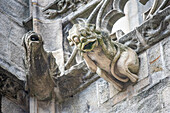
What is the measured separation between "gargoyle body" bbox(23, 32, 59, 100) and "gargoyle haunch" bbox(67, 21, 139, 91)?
64cm

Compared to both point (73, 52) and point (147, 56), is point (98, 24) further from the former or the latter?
point (147, 56)

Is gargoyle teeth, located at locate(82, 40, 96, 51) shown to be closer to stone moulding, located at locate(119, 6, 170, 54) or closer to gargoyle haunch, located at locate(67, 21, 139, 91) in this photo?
gargoyle haunch, located at locate(67, 21, 139, 91)

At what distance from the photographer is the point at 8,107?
7.75m

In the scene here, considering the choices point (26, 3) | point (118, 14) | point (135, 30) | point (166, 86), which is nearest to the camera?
point (166, 86)

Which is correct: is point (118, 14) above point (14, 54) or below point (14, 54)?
above

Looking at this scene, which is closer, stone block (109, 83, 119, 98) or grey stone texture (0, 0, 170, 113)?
grey stone texture (0, 0, 170, 113)

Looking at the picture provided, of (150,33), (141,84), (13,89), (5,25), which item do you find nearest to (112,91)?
(141,84)

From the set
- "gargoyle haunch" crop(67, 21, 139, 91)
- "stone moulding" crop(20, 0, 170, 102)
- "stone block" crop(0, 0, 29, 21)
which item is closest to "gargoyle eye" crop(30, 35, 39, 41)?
"stone moulding" crop(20, 0, 170, 102)

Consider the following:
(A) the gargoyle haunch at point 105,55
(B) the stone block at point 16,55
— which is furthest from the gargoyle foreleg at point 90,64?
(B) the stone block at point 16,55

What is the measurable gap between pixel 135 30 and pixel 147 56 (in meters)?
0.30

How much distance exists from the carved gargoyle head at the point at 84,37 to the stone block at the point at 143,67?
56cm

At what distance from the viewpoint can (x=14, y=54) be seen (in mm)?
8172

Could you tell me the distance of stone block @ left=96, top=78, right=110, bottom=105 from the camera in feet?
23.6

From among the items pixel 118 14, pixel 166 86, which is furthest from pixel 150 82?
pixel 118 14
